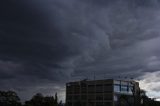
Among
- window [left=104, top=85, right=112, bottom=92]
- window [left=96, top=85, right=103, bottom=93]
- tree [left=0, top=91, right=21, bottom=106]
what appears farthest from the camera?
window [left=96, top=85, right=103, bottom=93]

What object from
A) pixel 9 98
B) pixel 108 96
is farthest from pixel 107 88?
pixel 9 98

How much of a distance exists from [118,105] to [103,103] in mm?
10249

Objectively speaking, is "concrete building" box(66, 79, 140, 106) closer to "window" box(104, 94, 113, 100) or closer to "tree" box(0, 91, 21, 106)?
"window" box(104, 94, 113, 100)

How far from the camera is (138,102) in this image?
136m

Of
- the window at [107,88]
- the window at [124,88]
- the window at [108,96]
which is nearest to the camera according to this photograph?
the window at [108,96]

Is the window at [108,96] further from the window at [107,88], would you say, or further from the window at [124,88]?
the window at [124,88]

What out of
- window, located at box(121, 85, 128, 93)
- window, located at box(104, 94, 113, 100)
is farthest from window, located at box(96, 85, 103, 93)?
window, located at box(121, 85, 128, 93)

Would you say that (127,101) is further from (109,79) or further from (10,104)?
(10,104)

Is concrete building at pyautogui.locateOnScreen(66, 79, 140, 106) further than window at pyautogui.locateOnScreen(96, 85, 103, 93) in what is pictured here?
No

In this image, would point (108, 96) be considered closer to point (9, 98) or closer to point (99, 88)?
point (99, 88)

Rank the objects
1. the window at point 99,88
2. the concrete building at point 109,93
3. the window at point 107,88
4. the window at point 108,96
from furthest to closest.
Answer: the window at point 99,88 → the window at point 107,88 → the window at point 108,96 → the concrete building at point 109,93

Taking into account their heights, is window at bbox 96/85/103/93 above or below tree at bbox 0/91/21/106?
above

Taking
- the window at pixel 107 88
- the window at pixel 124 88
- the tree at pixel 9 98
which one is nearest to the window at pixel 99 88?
the window at pixel 107 88

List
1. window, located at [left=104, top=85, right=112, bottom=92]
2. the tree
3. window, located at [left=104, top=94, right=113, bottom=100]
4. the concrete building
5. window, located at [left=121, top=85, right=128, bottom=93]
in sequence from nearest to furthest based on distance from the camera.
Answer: the tree < the concrete building < window, located at [left=104, top=94, right=113, bottom=100] < window, located at [left=104, top=85, right=112, bottom=92] < window, located at [left=121, top=85, right=128, bottom=93]
